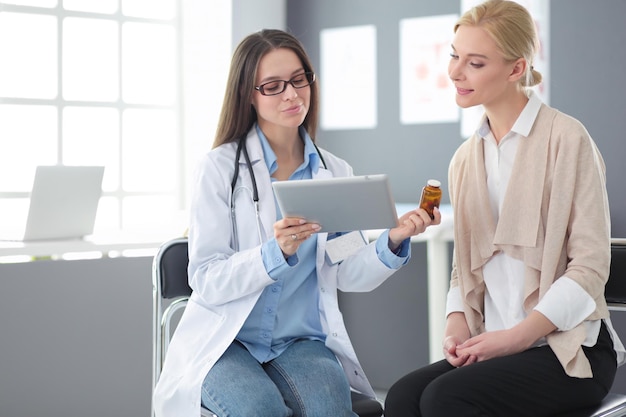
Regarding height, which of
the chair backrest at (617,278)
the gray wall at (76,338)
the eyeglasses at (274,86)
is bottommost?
the gray wall at (76,338)

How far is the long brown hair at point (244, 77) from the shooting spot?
2.02 metres

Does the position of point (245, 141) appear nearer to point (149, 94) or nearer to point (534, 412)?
point (534, 412)

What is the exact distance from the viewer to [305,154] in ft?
6.81

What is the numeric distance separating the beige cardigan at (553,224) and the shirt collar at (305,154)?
41 cm

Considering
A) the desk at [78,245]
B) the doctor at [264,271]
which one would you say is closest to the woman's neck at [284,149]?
the doctor at [264,271]

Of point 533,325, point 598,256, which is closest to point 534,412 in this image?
point 533,325

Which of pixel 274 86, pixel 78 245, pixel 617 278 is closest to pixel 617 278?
pixel 617 278

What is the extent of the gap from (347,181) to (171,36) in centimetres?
297

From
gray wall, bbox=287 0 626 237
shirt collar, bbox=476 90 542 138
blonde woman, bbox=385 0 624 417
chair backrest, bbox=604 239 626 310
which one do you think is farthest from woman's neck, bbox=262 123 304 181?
gray wall, bbox=287 0 626 237

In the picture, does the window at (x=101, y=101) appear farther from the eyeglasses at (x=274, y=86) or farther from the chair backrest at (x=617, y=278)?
the chair backrest at (x=617, y=278)

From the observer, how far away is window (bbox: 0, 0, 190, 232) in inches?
155

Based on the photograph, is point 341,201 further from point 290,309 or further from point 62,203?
point 62,203

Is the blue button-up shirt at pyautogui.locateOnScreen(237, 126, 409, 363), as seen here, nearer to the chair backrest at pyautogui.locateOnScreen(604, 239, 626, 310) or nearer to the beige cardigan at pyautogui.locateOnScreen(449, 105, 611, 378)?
the beige cardigan at pyautogui.locateOnScreen(449, 105, 611, 378)

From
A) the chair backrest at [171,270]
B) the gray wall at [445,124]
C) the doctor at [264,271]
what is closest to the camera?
the doctor at [264,271]
